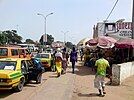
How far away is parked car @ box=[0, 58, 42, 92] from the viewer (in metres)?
13.1

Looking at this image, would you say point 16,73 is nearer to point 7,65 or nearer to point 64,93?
point 7,65

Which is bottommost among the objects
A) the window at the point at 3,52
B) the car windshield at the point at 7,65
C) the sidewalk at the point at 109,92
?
the sidewalk at the point at 109,92

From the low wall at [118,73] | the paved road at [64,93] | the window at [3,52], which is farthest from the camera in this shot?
the window at [3,52]

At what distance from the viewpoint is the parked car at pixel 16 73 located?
13.1m

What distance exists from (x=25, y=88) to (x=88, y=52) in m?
20.6

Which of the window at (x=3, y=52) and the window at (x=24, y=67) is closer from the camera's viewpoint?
the window at (x=24, y=67)

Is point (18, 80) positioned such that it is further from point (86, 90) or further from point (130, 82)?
point (130, 82)

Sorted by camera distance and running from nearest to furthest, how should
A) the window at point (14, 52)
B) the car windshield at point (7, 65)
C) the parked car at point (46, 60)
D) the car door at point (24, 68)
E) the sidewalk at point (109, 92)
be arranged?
the sidewalk at point (109, 92), the car windshield at point (7, 65), the car door at point (24, 68), the window at point (14, 52), the parked car at point (46, 60)

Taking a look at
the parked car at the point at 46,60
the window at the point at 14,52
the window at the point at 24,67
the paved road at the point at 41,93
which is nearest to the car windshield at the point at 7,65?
the window at the point at 24,67

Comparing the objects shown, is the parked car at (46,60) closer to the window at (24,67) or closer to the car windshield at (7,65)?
the window at (24,67)

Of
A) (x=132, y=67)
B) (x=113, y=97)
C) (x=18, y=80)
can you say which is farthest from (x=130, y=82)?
(x=18, y=80)

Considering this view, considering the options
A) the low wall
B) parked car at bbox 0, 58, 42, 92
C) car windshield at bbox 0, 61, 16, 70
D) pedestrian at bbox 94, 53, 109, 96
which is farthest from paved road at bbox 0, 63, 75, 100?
the low wall

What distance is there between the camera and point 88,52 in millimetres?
35906

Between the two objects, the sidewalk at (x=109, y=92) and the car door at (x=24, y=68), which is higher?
the car door at (x=24, y=68)
